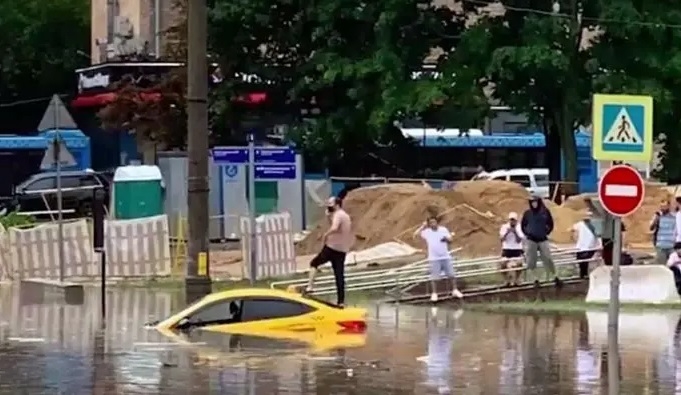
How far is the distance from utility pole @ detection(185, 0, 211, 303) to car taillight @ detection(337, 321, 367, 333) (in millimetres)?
3374

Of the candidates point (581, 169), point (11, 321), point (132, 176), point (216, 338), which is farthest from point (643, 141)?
point (581, 169)

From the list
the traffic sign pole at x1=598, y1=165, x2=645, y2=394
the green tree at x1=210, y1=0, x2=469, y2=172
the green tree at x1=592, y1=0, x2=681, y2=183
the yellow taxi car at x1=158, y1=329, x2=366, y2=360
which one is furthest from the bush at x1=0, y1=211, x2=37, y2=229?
the traffic sign pole at x1=598, y1=165, x2=645, y2=394

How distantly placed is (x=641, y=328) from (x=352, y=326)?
465 cm

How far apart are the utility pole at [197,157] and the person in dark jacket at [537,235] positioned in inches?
289

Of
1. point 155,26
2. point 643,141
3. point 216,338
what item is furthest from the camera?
point 155,26

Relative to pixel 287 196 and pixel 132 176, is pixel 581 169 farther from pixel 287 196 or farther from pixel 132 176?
pixel 132 176

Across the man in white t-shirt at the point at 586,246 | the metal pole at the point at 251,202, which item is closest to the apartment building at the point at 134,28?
the man in white t-shirt at the point at 586,246

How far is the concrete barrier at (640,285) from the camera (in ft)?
91.6

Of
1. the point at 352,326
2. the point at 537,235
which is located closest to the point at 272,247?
the point at 537,235

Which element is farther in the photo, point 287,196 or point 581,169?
point 581,169

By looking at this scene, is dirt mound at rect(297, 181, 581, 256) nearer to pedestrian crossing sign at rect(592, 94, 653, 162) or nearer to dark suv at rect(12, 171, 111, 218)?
dark suv at rect(12, 171, 111, 218)

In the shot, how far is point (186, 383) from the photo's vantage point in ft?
56.2

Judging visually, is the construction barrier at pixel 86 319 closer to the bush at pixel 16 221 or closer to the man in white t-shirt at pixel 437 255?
the bush at pixel 16 221

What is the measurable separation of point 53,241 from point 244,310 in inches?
453
